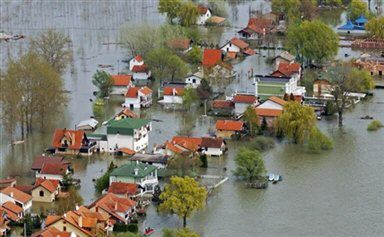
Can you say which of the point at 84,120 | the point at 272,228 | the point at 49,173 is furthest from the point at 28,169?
the point at 272,228

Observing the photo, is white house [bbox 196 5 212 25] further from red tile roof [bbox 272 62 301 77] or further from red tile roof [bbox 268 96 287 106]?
red tile roof [bbox 268 96 287 106]

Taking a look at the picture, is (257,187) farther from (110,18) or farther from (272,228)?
(110,18)

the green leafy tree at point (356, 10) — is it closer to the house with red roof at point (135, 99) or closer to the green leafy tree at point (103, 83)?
the green leafy tree at point (103, 83)

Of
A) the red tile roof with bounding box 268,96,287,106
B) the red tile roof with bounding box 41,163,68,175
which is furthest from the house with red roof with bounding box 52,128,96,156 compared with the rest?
the red tile roof with bounding box 268,96,287,106

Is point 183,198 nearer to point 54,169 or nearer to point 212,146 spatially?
point 54,169

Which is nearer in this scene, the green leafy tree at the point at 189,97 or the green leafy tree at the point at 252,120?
the green leafy tree at the point at 252,120

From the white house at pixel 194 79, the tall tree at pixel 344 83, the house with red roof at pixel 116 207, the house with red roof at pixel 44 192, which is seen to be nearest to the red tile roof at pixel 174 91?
the white house at pixel 194 79
